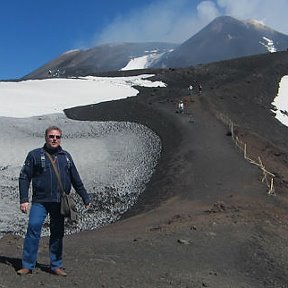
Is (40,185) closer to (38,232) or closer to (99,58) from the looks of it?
(38,232)

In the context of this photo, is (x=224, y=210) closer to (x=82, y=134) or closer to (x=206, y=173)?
(x=206, y=173)

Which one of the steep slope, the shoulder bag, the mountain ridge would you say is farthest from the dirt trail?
the steep slope

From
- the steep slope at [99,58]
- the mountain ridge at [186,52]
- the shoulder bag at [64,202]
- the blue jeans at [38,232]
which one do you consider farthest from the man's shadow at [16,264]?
A: the steep slope at [99,58]

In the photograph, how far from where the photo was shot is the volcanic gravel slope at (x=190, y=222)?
10.2 metres

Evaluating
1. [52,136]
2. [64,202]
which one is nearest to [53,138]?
[52,136]

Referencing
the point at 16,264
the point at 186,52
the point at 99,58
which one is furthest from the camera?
the point at 99,58

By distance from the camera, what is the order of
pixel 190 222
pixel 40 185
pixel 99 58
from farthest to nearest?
pixel 99 58
pixel 190 222
pixel 40 185

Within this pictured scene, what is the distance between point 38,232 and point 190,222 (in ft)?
24.2

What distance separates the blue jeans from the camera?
893cm

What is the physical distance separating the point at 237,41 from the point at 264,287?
18195cm

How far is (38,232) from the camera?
352 inches

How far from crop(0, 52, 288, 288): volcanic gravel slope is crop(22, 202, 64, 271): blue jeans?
11.1 inches

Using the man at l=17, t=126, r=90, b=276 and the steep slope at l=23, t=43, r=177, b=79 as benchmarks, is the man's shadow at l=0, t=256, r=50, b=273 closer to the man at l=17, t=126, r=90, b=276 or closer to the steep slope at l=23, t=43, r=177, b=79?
the man at l=17, t=126, r=90, b=276

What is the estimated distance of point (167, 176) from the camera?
79.8 feet
